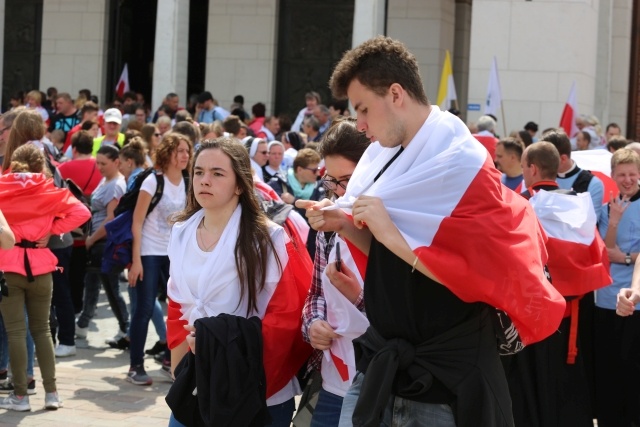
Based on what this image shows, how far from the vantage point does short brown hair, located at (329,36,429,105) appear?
380 cm

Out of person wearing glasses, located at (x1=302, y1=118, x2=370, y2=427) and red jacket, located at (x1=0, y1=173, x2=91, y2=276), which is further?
red jacket, located at (x1=0, y1=173, x2=91, y2=276)

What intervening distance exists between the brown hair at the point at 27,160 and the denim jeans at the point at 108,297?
7.78 feet

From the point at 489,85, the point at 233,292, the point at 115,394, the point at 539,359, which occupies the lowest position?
the point at 115,394

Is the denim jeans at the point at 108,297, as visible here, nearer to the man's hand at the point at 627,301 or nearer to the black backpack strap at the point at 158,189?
A: the black backpack strap at the point at 158,189

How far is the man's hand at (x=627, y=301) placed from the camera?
6043mm

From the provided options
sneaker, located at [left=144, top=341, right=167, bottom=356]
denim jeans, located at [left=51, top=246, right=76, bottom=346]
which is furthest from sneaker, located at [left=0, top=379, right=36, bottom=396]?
sneaker, located at [left=144, top=341, right=167, bottom=356]

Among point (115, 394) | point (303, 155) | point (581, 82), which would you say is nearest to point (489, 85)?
point (581, 82)

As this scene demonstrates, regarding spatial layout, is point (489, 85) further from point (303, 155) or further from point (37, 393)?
point (37, 393)

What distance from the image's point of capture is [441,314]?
374cm

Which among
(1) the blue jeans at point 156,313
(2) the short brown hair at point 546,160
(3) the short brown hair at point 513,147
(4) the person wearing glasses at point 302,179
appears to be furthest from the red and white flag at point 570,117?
(2) the short brown hair at point 546,160

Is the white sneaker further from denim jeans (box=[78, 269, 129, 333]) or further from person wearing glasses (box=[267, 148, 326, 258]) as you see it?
person wearing glasses (box=[267, 148, 326, 258])

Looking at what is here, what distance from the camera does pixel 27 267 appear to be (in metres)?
7.87

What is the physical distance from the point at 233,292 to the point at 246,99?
1911cm

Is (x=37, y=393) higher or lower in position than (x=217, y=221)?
lower
